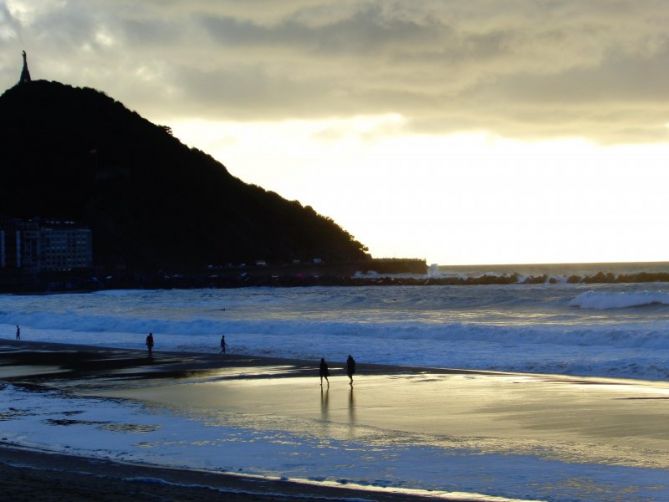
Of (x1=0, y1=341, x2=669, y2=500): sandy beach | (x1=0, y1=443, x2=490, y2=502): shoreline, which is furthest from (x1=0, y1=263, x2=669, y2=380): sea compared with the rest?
(x1=0, y1=443, x2=490, y2=502): shoreline

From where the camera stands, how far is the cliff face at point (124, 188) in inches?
6713

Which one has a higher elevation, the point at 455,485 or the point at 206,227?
the point at 206,227

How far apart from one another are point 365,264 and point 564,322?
141241 millimetres

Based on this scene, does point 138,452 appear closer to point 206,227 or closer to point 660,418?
point 660,418

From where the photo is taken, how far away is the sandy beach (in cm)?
1467

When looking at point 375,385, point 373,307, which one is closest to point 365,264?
point 373,307

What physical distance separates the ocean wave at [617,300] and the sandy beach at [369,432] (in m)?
38.0

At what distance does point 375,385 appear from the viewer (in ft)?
89.7

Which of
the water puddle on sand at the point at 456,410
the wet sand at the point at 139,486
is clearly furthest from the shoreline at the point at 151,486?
the water puddle on sand at the point at 456,410

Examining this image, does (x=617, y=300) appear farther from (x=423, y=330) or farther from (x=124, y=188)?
(x=124, y=188)

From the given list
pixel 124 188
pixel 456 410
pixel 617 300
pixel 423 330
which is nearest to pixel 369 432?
pixel 456 410

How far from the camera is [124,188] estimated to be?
176m

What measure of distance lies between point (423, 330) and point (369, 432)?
97.3 feet

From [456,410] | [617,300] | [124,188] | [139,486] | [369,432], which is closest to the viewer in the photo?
[139,486]
